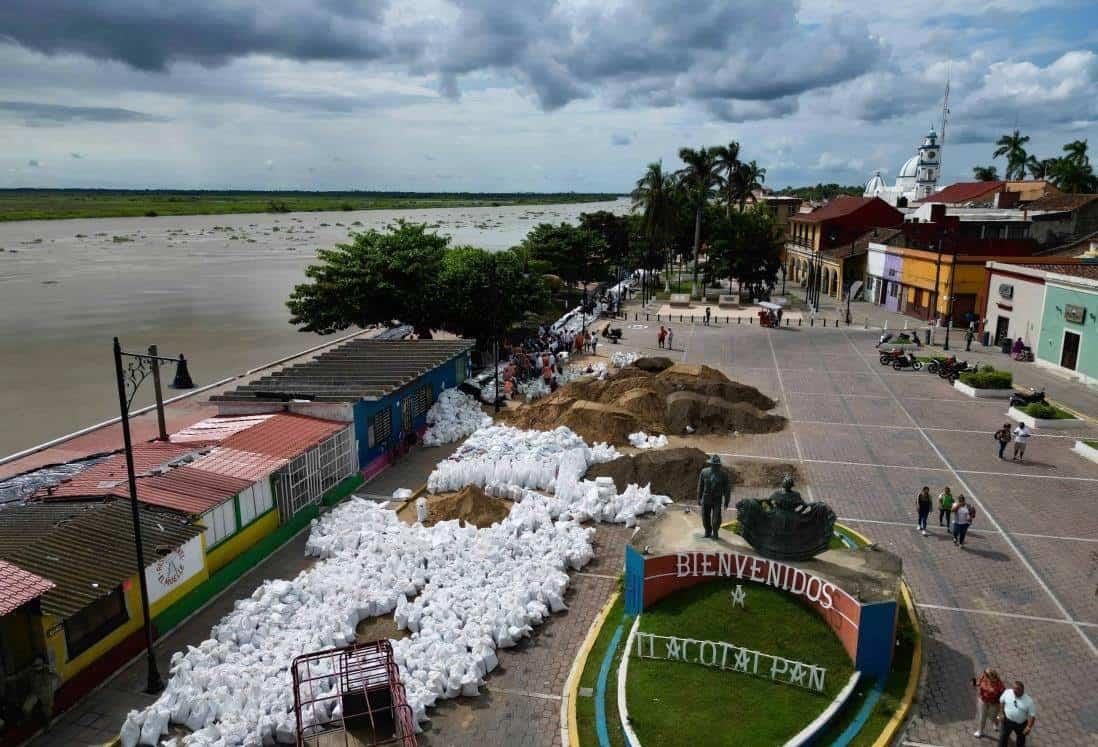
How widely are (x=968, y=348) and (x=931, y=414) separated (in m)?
14.8

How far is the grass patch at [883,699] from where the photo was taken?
Answer: 34.8ft

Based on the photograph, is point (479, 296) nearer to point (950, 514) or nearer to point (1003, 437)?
point (1003, 437)

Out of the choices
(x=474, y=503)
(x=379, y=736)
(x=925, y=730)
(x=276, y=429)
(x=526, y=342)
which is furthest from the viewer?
(x=526, y=342)

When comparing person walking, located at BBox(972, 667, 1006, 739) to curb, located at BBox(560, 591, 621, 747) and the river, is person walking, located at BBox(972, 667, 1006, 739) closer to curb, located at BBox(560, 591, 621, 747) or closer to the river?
curb, located at BBox(560, 591, 621, 747)

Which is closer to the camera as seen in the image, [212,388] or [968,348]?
[212,388]

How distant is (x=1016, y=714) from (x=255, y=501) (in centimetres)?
1423

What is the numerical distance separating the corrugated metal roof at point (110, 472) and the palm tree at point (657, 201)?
5049cm

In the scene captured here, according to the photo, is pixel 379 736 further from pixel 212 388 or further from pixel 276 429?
pixel 212 388

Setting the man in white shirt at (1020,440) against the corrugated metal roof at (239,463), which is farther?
the man in white shirt at (1020,440)

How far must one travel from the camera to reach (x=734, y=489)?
20.6 meters

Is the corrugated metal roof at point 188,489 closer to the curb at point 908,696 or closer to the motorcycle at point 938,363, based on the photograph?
the curb at point 908,696

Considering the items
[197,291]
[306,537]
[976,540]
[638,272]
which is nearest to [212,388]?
[306,537]

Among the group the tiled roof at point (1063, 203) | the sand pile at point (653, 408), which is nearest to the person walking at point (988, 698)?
the sand pile at point (653, 408)

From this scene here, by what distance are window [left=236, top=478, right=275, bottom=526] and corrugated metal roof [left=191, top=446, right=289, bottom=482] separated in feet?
0.88
